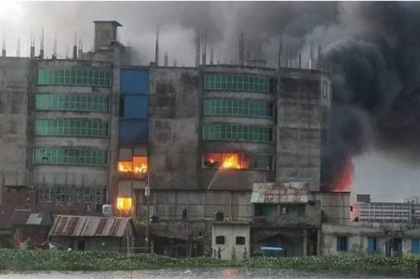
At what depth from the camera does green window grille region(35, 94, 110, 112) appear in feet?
302

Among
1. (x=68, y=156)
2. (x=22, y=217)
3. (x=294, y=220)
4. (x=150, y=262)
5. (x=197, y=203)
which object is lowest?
(x=150, y=262)

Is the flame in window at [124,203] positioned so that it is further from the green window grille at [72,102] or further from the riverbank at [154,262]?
the riverbank at [154,262]

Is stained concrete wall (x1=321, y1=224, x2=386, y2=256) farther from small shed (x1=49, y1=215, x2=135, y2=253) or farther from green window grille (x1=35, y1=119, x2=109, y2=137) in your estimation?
green window grille (x1=35, y1=119, x2=109, y2=137)

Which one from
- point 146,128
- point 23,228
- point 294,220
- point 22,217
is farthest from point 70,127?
point 294,220

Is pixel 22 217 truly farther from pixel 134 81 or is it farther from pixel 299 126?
pixel 299 126

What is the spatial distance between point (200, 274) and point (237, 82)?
3162cm

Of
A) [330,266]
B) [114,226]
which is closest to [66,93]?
[114,226]

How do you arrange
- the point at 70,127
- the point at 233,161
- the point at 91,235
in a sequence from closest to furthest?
the point at 91,235
the point at 70,127
the point at 233,161

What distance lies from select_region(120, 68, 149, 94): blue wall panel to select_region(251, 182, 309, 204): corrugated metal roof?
16215mm

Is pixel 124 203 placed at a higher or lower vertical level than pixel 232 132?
lower

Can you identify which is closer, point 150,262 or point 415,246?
point 150,262

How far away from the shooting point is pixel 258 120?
93.8 m

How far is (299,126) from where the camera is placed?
94125mm

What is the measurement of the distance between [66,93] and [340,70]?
26056 millimetres
